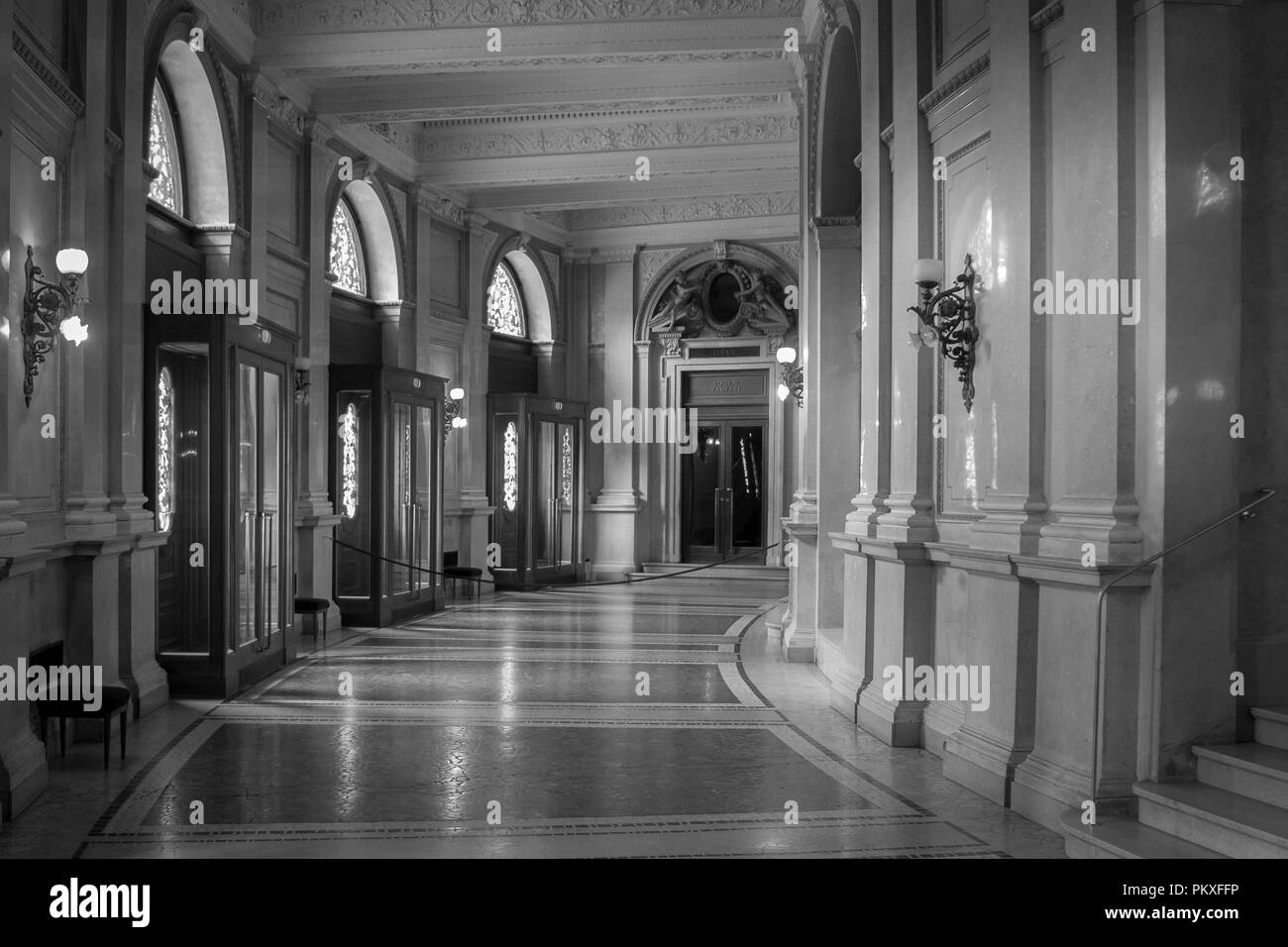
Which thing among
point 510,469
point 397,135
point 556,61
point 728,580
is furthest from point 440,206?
point 728,580

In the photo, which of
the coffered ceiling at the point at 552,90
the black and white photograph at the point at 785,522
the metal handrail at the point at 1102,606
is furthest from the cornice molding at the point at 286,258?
the metal handrail at the point at 1102,606

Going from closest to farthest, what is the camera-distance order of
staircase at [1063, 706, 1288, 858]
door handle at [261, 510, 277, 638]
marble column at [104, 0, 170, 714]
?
staircase at [1063, 706, 1288, 858]
marble column at [104, 0, 170, 714]
door handle at [261, 510, 277, 638]

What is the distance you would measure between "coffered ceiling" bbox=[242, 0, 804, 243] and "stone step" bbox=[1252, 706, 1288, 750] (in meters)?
Result: 7.52

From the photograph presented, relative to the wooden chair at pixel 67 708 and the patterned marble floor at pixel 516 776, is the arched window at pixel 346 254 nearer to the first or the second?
the patterned marble floor at pixel 516 776

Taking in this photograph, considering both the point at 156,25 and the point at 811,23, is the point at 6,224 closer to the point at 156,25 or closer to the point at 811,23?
the point at 156,25

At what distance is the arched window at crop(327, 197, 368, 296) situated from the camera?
1370 cm

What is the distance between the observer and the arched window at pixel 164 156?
972 cm

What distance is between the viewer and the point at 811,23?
1010 cm

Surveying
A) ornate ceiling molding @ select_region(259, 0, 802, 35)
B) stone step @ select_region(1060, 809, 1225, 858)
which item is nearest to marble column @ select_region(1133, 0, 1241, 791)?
stone step @ select_region(1060, 809, 1225, 858)

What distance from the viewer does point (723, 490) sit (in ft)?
63.5

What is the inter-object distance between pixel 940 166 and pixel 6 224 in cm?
490

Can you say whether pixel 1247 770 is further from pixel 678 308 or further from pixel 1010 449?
pixel 678 308

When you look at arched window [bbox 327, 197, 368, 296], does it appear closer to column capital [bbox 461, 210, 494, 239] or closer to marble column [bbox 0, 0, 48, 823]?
column capital [bbox 461, 210, 494, 239]
